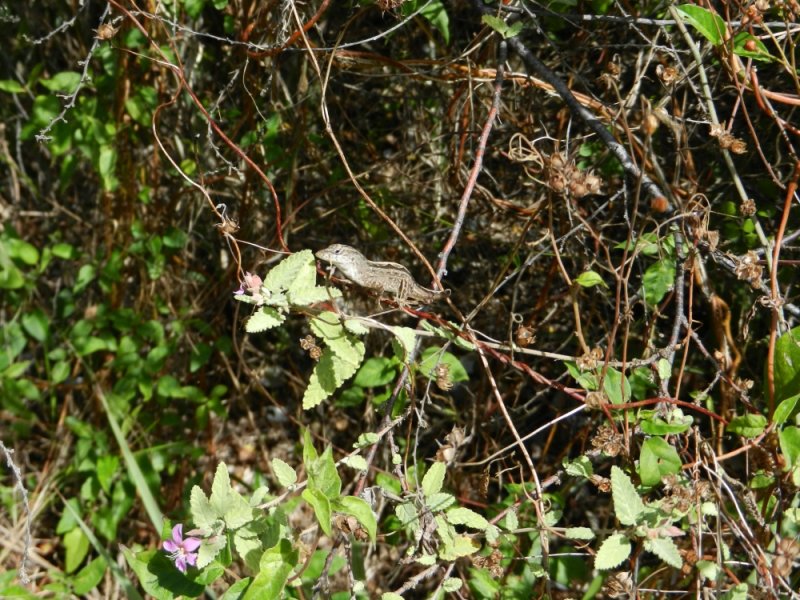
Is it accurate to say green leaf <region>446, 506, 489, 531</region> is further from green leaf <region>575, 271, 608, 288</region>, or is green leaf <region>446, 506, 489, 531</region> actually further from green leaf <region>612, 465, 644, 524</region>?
green leaf <region>575, 271, 608, 288</region>

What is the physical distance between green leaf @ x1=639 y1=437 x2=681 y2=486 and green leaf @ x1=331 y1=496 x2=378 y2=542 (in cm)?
56

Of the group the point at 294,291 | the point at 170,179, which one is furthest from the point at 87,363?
the point at 294,291

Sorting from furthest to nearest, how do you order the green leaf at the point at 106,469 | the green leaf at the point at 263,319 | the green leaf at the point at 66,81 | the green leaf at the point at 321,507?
the green leaf at the point at 106,469, the green leaf at the point at 66,81, the green leaf at the point at 263,319, the green leaf at the point at 321,507

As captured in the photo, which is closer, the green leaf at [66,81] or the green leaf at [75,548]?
the green leaf at [66,81]

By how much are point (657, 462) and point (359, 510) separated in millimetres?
613

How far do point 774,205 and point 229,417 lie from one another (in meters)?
1.97

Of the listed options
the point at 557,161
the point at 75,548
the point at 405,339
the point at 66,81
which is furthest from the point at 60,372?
the point at 557,161

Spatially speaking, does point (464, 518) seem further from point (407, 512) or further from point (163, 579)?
point (163, 579)

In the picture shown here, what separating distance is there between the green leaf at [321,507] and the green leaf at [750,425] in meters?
0.91

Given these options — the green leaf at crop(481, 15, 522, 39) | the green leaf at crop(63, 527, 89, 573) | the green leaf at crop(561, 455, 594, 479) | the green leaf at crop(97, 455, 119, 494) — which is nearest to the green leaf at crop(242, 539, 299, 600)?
A: the green leaf at crop(561, 455, 594, 479)

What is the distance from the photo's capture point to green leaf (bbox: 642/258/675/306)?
174cm

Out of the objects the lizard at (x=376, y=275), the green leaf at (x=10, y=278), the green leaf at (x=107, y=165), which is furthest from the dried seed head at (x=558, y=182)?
the green leaf at (x=10, y=278)

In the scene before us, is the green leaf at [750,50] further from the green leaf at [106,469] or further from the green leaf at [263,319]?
the green leaf at [106,469]

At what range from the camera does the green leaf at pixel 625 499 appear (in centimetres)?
148
